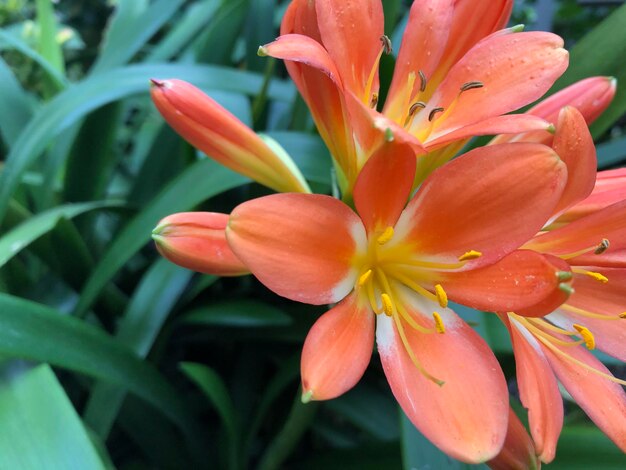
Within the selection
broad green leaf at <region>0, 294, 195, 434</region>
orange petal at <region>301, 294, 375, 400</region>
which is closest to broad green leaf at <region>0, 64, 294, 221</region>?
broad green leaf at <region>0, 294, 195, 434</region>

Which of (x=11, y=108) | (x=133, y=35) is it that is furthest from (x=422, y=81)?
(x=11, y=108)

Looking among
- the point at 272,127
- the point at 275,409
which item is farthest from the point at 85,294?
the point at 272,127

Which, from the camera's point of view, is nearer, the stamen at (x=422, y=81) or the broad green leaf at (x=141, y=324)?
the stamen at (x=422, y=81)

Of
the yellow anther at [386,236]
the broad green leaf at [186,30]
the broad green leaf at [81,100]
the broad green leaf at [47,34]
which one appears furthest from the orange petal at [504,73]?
the broad green leaf at [47,34]

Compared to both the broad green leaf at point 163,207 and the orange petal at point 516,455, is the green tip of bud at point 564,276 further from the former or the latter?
the broad green leaf at point 163,207

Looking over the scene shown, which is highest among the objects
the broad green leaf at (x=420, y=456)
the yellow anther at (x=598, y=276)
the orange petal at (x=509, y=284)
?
the orange petal at (x=509, y=284)

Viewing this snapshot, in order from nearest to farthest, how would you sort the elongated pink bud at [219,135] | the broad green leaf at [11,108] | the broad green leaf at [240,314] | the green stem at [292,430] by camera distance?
1. the elongated pink bud at [219,135]
2. the green stem at [292,430]
3. the broad green leaf at [240,314]
4. the broad green leaf at [11,108]
